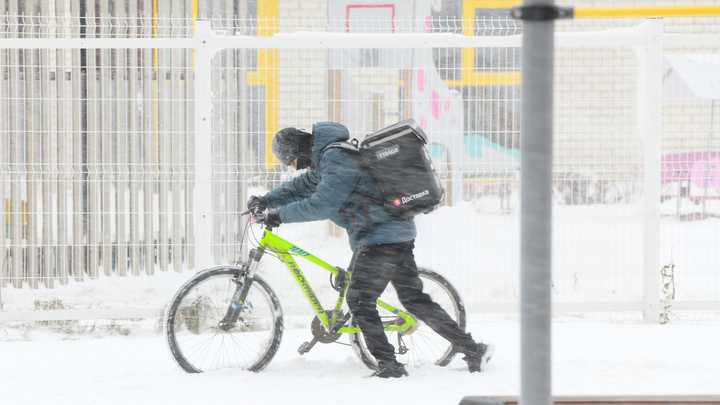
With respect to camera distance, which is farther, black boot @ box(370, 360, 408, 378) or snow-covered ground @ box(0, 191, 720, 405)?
black boot @ box(370, 360, 408, 378)

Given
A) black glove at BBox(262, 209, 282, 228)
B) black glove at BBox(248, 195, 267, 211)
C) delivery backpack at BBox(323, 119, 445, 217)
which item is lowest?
black glove at BBox(262, 209, 282, 228)

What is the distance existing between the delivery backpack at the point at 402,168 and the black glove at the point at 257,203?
0.61 metres

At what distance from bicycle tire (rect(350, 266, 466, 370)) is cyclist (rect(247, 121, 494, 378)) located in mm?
195

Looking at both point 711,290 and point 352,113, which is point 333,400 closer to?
point 352,113

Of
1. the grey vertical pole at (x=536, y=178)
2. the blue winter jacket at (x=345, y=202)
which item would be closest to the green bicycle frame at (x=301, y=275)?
the blue winter jacket at (x=345, y=202)

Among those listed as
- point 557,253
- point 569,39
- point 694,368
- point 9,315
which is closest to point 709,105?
point 569,39

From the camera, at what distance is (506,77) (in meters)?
6.12

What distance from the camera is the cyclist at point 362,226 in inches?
171

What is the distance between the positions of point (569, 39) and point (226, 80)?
2.77 m

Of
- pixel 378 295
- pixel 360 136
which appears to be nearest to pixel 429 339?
pixel 378 295

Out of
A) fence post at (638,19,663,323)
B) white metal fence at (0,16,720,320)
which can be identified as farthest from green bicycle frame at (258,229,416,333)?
fence post at (638,19,663,323)

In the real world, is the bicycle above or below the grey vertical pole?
below

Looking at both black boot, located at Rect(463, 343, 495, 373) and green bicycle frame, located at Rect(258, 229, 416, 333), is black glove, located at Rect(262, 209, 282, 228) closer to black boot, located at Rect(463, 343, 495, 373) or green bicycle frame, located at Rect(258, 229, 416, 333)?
green bicycle frame, located at Rect(258, 229, 416, 333)

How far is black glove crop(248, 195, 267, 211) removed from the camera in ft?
15.0
